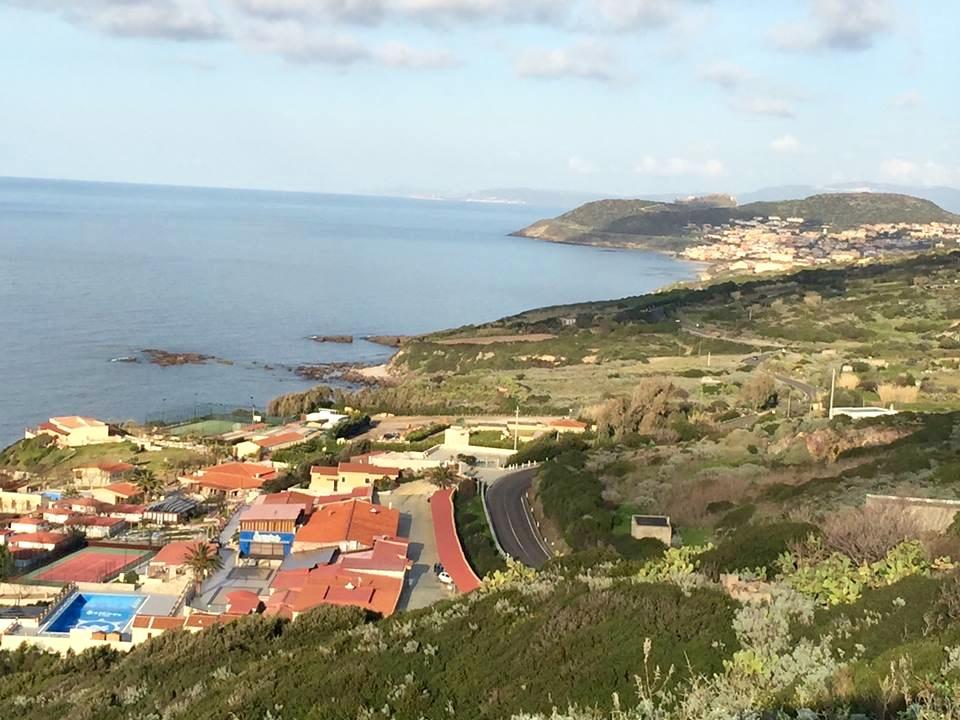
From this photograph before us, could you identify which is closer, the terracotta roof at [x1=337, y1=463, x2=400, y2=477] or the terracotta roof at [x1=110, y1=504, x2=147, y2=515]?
the terracotta roof at [x1=110, y1=504, x2=147, y2=515]

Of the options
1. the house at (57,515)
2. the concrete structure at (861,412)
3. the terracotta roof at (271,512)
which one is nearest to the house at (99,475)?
the house at (57,515)

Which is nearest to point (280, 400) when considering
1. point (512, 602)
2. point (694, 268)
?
point (512, 602)

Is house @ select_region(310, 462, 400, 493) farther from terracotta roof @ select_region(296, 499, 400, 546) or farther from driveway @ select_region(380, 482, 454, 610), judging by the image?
terracotta roof @ select_region(296, 499, 400, 546)

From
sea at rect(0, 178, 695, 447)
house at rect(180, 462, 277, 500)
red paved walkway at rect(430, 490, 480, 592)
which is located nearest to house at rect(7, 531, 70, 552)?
house at rect(180, 462, 277, 500)

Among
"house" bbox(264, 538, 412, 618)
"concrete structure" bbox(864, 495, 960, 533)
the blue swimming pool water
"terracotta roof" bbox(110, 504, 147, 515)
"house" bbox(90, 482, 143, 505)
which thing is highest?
"concrete structure" bbox(864, 495, 960, 533)

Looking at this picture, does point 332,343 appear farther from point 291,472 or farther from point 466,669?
point 466,669

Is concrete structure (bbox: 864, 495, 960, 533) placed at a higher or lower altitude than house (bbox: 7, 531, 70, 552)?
higher
